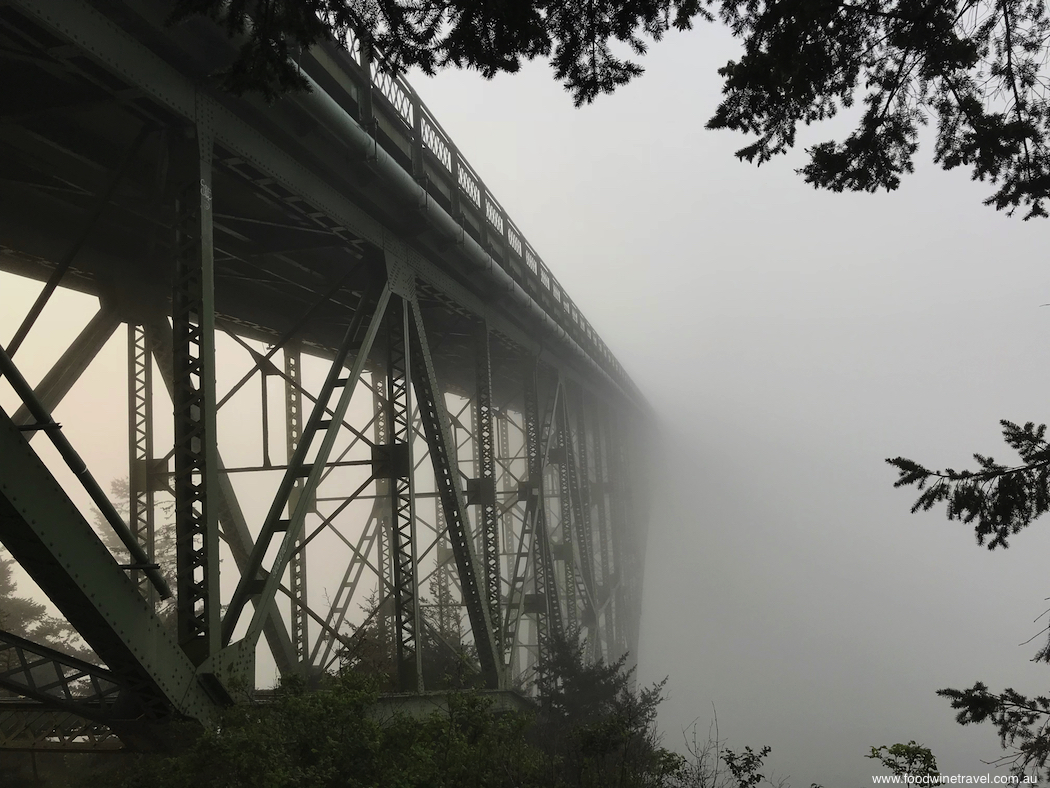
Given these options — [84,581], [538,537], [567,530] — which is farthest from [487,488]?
[84,581]

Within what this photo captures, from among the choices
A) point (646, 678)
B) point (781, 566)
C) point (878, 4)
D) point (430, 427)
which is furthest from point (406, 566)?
point (781, 566)

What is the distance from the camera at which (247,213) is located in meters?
9.84

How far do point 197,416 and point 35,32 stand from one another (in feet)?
9.30

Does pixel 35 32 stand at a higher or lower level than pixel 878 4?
higher

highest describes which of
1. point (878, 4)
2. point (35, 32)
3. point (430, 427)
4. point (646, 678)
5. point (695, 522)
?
point (695, 522)

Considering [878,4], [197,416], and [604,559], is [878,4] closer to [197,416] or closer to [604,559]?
[197,416]

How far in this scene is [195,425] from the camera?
640 cm

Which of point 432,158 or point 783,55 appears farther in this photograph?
point 432,158

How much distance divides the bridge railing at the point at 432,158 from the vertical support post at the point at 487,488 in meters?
1.95

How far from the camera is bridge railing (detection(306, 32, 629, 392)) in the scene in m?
9.29

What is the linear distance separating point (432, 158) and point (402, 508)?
16.0 feet

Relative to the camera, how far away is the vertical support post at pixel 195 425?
6.23 metres

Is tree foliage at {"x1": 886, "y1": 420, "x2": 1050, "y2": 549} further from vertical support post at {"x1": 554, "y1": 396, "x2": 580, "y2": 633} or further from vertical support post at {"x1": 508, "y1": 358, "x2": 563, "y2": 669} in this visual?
vertical support post at {"x1": 554, "y1": 396, "x2": 580, "y2": 633}

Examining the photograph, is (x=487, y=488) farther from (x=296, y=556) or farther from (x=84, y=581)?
(x=84, y=581)
